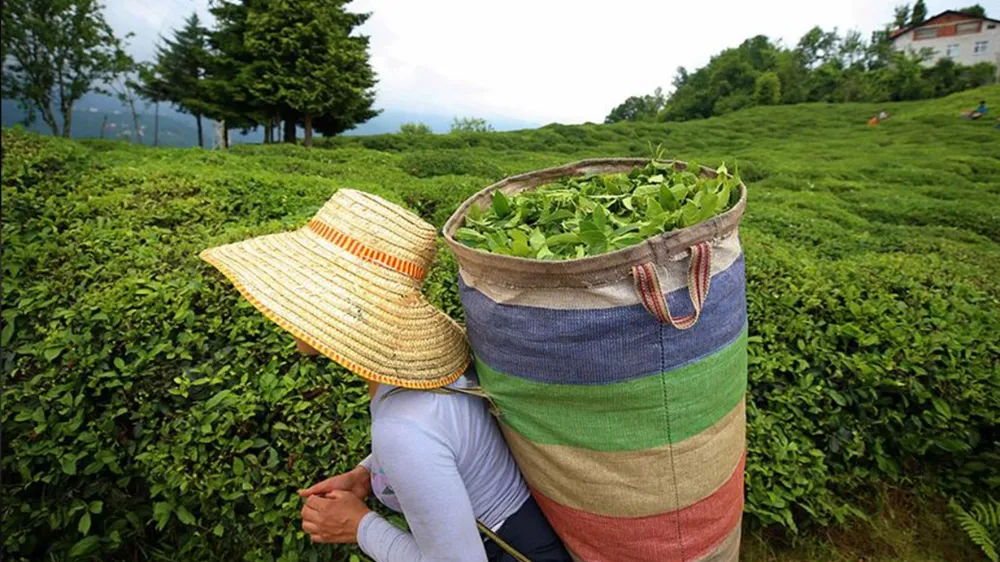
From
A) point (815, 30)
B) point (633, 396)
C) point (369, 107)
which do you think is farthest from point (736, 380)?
point (815, 30)

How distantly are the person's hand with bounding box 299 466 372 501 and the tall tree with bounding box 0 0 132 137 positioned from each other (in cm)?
2308

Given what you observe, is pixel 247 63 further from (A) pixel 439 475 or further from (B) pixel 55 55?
(A) pixel 439 475

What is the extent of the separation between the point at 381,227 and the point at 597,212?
1.60 ft

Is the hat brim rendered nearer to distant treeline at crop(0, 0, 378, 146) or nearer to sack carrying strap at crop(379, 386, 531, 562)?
sack carrying strap at crop(379, 386, 531, 562)

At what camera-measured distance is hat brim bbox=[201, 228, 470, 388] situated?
47.6 inches

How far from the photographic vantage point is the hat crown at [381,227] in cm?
Answer: 130

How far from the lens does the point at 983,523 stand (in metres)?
2.47

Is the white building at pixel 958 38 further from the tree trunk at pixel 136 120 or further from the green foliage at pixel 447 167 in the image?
the tree trunk at pixel 136 120

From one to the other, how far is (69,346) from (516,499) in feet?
6.47

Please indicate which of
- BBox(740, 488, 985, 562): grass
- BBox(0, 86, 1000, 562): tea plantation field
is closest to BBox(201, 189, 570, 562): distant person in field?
BBox(0, 86, 1000, 562): tea plantation field

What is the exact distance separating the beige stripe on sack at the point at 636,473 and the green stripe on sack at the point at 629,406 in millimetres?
24

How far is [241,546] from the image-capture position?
2.13m

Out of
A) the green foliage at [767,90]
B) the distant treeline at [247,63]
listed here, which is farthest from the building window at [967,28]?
the distant treeline at [247,63]

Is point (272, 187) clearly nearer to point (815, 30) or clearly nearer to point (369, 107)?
point (369, 107)
